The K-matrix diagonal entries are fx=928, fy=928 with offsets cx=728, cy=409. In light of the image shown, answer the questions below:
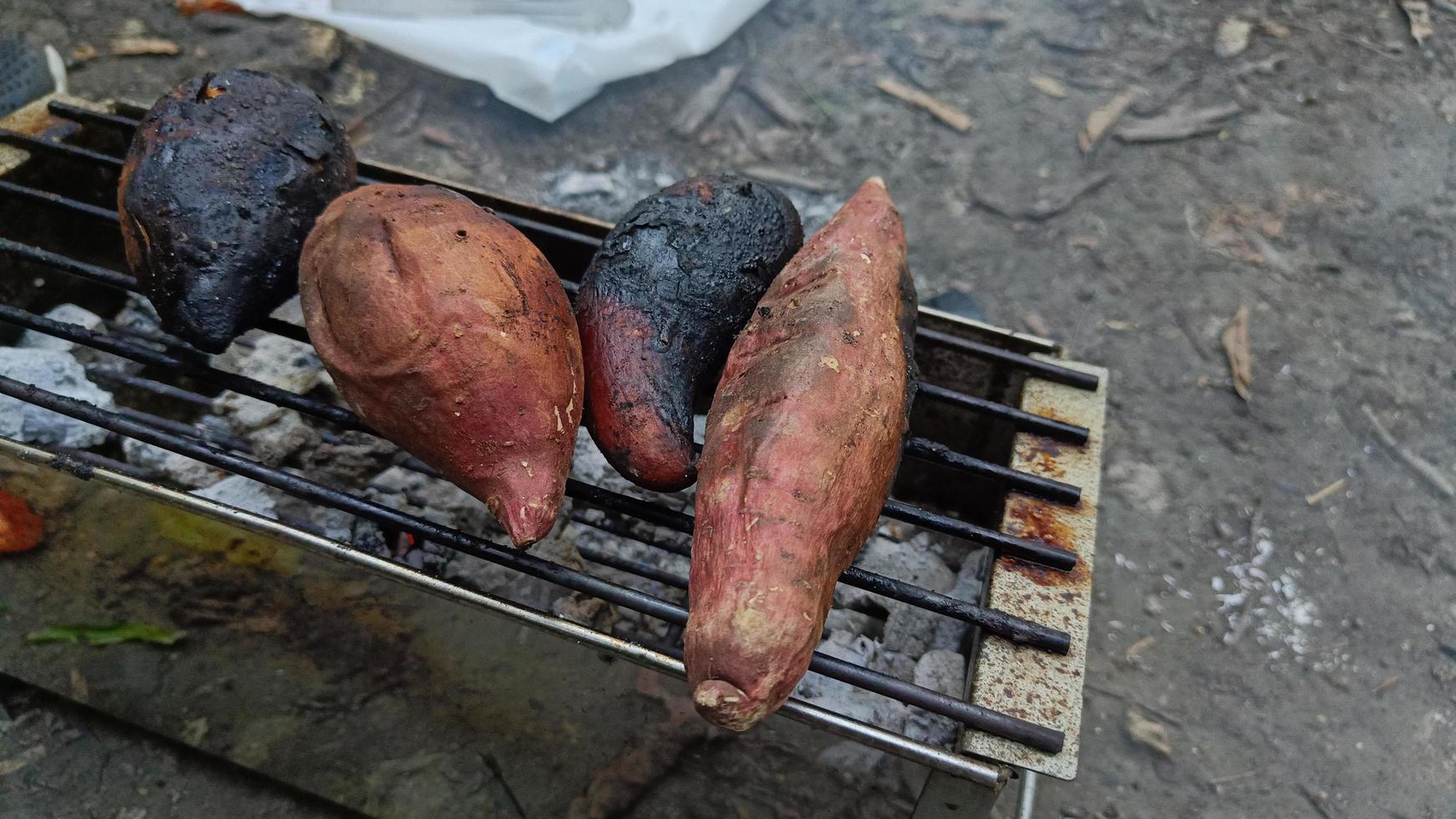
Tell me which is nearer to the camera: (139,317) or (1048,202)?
(139,317)

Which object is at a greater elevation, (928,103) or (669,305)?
(669,305)

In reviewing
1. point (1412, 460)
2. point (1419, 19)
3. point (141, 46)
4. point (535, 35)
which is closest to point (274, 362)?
point (535, 35)

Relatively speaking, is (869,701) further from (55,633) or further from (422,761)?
(55,633)

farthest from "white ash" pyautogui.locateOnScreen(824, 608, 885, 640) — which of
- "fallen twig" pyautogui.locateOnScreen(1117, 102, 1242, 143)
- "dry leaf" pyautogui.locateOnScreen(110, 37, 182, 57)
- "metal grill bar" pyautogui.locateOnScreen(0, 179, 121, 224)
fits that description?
"dry leaf" pyautogui.locateOnScreen(110, 37, 182, 57)

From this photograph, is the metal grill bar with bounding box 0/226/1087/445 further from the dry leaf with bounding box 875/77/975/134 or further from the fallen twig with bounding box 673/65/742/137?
the dry leaf with bounding box 875/77/975/134

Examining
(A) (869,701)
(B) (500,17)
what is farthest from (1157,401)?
(B) (500,17)

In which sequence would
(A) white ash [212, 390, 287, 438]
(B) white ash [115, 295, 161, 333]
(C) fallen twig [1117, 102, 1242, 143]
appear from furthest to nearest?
(C) fallen twig [1117, 102, 1242, 143]
(B) white ash [115, 295, 161, 333]
(A) white ash [212, 390, 287, 438]

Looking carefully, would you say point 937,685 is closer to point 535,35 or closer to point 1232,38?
point 535,35
